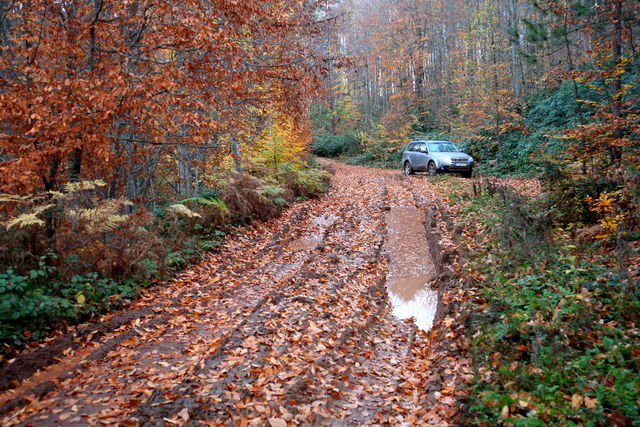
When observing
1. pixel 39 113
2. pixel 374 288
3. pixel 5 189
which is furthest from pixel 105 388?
pixel 374 288

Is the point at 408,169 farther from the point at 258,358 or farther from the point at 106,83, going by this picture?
the point at 258,358

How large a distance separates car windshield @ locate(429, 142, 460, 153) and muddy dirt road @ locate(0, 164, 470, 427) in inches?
475

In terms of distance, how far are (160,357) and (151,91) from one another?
358 centimetres

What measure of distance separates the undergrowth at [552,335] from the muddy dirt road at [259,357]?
0.43 m

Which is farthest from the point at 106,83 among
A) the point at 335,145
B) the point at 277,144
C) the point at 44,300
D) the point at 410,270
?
the point at 335,145

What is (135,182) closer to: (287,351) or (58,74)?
(58,74)

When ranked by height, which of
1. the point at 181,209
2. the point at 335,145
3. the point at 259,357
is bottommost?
the point at 259,357

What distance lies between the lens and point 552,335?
3.99 meters

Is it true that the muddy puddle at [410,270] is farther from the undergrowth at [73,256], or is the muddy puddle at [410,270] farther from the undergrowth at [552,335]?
the undergrowth at [73,256]

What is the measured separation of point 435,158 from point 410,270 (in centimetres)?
1181

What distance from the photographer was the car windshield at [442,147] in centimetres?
1889

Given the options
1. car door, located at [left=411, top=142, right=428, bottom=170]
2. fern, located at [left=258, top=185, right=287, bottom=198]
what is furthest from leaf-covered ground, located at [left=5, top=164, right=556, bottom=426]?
car door, located at [left=411, top=142, right=428, bottom=170]

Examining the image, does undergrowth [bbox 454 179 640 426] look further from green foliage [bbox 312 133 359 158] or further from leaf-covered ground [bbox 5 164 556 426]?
green foliage [bbox 312 133 359 158]

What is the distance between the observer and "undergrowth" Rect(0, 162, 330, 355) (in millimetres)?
4586
